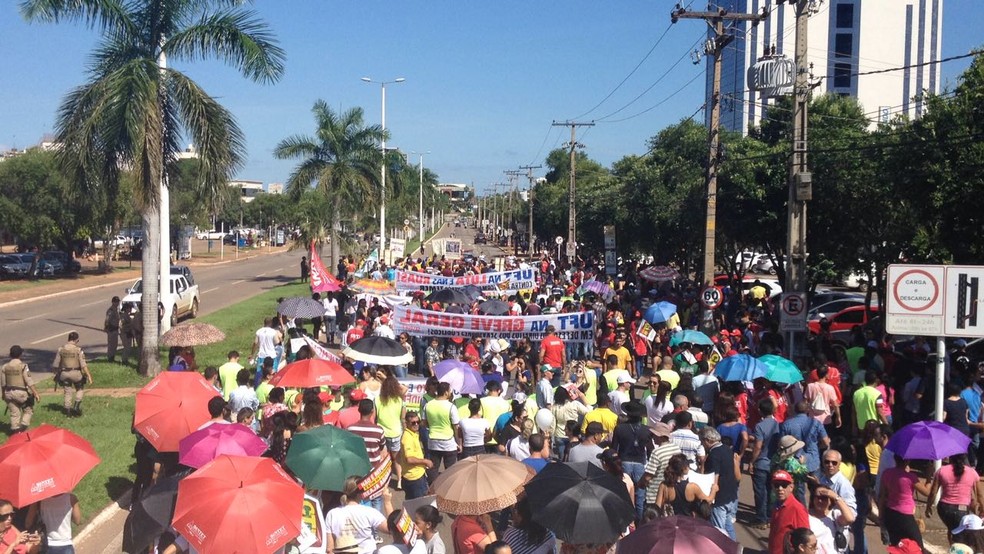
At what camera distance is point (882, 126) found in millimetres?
25672

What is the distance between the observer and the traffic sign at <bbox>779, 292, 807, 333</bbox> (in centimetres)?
1725

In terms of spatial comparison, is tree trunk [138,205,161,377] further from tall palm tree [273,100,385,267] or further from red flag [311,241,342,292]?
tall palm tree [273,100,385,267]

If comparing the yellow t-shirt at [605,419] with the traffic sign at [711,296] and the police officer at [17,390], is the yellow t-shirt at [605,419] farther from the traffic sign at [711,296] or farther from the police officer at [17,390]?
the traffic sign at [711,296]

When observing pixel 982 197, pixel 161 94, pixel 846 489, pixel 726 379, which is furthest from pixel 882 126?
pixel 846 489

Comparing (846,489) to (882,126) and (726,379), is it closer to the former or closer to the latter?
(726,379)

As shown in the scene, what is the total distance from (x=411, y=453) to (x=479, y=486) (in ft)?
8.77

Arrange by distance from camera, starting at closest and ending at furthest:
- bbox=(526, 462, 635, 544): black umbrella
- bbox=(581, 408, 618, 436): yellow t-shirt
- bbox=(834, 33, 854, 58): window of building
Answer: bbox=(526, 462, 635, 544): black umbrella → bbox=(581, 408, 618, 436): yellow t-shirt → bbox=(834, 33, 854, 58): window of building

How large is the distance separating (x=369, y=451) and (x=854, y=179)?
1986 cm

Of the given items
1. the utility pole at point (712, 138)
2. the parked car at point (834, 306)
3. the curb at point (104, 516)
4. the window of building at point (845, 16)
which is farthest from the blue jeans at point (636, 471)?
the window of building at point (845, 16)

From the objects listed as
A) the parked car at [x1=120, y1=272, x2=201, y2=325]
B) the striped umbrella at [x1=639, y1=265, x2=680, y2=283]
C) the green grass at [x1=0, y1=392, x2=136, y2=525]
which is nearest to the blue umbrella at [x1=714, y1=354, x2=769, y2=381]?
the green grass at [x1=0, y1=392, x2=136, y2=525]

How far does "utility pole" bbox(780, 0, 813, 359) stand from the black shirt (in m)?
9.96

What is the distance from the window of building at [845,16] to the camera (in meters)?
71.0

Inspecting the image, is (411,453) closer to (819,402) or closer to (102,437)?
(819,402)

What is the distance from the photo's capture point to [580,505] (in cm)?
676
